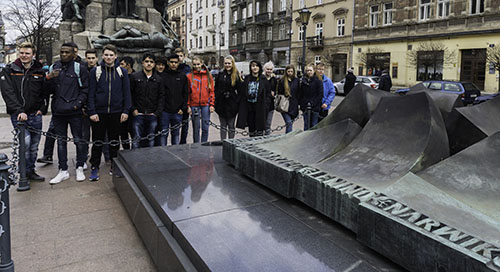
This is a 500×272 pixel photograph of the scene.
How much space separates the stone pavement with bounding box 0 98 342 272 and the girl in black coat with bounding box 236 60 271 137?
8.86 ft

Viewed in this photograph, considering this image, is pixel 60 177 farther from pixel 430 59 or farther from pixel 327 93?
pixel 430 59

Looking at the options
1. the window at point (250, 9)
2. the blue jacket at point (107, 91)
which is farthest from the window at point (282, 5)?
the blue jacket at point (107, 91)

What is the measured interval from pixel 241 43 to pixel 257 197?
56279 millimetres

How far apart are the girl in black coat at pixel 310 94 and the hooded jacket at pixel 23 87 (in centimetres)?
481

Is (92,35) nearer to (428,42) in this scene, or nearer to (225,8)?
(428,42)

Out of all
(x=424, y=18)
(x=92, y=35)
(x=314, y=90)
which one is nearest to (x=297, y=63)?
(x=424, y=18)

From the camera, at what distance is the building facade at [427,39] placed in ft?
92.6

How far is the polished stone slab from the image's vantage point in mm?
2582

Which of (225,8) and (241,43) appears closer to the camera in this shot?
(241,43)

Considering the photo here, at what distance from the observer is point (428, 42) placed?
3177 cm

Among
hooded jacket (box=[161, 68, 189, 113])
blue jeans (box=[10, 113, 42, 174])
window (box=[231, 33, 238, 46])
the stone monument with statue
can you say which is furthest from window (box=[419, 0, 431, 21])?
blue jeans (box=[10, 113, 42, 174])

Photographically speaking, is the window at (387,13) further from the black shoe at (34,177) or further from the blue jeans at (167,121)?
the black shoe at (34,177)

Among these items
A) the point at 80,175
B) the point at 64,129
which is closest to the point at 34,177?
the point at 80,175

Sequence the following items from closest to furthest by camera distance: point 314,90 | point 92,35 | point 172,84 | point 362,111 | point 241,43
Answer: point 362,111 < point 172,84 < point 314,90 < point 92,35 < point 241,43
